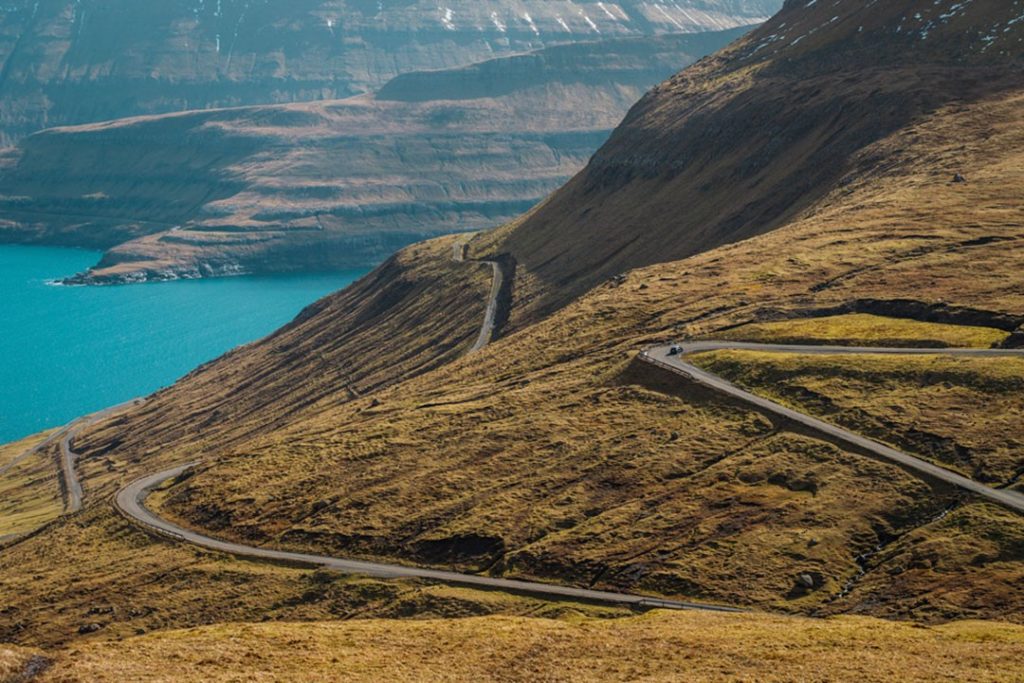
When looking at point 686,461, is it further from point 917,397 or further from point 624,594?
point 917,397

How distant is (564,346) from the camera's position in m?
150

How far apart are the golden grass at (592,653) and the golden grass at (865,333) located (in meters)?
47.4

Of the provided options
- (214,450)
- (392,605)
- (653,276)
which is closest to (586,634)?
(392,605)

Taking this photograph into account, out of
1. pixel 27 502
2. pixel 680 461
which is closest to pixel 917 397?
pixel 680 461

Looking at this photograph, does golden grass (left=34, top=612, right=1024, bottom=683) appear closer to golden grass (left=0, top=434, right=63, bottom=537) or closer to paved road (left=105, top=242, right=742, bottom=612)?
paved road (left=105, top=242, right=742, bottom=612)

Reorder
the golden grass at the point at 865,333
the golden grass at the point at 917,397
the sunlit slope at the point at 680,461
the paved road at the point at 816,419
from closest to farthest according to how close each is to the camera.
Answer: the sunlit slope at the point at 680,461 → the paved road at the point at 816,419 → the golden grass at the point at 917,397 → the golden grass at the point at 865,333

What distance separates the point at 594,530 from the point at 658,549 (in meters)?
7.10

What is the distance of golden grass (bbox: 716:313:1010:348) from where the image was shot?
376ft

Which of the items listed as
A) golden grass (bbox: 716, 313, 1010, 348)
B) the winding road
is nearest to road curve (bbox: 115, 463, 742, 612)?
the winding road

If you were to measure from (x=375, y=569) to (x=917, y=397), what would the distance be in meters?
48.8

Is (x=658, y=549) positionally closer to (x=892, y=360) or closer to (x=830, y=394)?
(x=830, y=394)

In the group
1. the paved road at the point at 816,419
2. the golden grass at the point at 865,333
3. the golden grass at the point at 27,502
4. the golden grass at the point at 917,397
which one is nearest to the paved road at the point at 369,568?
the paved road at the point at 816,419

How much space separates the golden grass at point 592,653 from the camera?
65812 mm

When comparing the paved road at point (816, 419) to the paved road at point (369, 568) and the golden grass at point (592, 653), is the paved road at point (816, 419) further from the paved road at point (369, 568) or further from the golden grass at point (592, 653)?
the paved road at point (369, 568)
